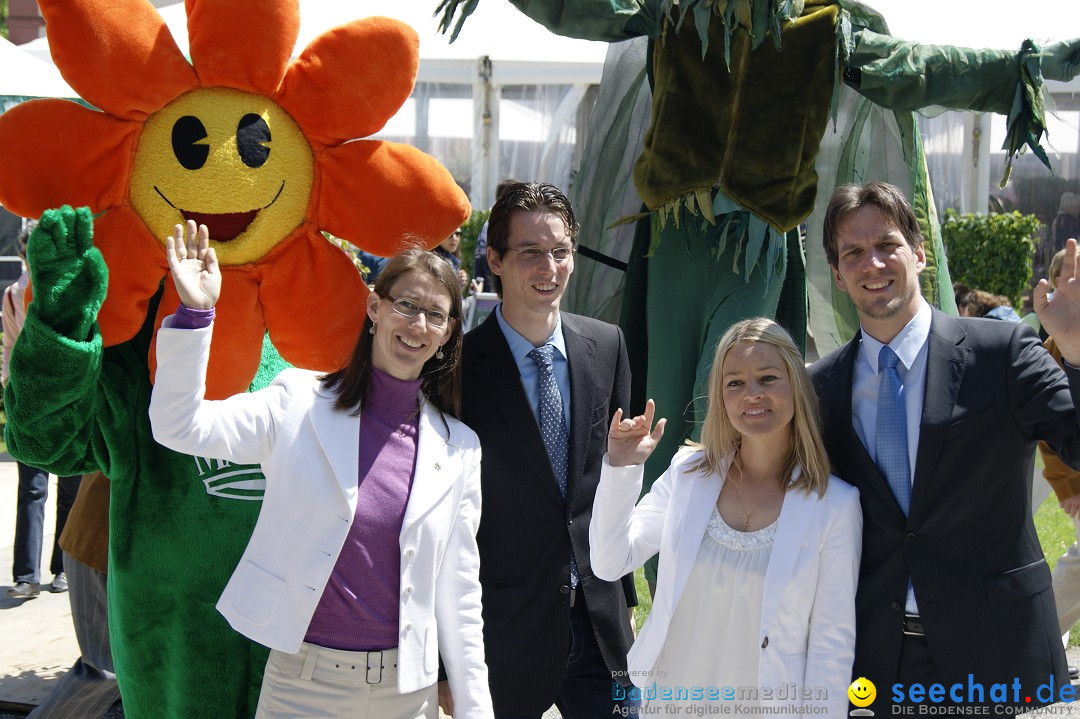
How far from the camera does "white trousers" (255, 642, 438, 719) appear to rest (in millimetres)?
2111

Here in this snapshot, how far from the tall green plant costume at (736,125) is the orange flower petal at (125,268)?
111cm

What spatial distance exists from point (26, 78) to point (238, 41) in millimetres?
4162

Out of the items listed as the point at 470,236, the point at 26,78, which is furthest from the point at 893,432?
the point at 470,236

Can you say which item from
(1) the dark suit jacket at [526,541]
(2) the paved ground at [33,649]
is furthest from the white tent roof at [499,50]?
(1) the dark suit jacket at [526,541]

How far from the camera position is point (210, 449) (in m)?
2.08

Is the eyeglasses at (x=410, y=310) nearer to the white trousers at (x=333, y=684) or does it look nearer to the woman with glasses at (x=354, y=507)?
the woman with glasses at (x=354, y=507)

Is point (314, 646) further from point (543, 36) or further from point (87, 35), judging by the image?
point (543, 36)

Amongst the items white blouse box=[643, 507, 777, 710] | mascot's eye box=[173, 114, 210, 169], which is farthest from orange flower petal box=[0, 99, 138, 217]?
white blouse box=[643, 507, 777, 710]

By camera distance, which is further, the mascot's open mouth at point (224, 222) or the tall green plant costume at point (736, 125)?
the tall green plant costume at point (736, 125)

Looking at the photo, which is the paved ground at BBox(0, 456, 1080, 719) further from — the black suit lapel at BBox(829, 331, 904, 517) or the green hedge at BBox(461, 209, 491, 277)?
the green hedge at BBox(461, 209, 491, 277)

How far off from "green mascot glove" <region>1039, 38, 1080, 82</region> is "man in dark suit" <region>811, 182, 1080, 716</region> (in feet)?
3.65

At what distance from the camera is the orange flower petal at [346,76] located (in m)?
2.46

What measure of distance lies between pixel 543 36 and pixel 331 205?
23.7 ft

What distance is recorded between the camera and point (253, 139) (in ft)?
7.93
